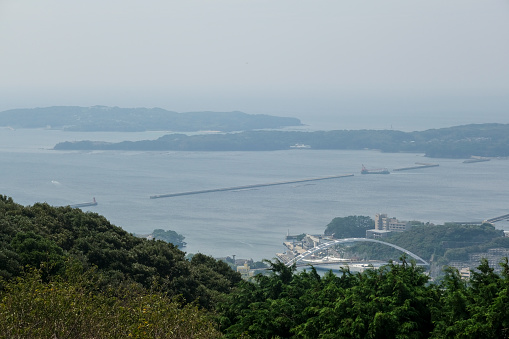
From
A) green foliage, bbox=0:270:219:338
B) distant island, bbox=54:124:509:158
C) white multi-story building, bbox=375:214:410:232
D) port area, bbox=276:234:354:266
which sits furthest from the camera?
distant island, bbox=54:124:509:158

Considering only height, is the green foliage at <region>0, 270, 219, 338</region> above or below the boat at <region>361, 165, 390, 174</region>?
above

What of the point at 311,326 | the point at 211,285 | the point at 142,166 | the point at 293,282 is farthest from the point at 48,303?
the point at 142,166

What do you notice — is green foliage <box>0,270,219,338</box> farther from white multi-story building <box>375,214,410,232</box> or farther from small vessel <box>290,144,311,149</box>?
small vessel <box>290,144,311,149</box>

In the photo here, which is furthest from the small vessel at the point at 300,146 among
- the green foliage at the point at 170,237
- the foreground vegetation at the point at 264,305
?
the foreground vegetation at the point at 264,305

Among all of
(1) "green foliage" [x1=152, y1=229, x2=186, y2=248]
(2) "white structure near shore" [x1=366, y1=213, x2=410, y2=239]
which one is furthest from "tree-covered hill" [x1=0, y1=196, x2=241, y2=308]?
(2) "white structure near shore" [x1=366, y1=213, x2=410, y2=239]

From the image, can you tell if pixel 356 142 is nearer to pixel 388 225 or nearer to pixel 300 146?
pixel 300 146

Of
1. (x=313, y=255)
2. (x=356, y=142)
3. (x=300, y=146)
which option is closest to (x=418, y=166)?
(x=356, y=142)
